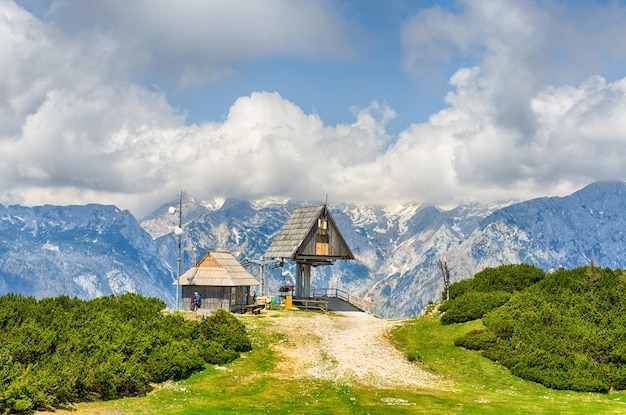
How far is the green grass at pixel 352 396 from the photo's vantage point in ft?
87.7

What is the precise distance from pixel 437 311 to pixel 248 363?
22.5 metres

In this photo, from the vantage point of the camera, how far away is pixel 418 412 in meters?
26.6

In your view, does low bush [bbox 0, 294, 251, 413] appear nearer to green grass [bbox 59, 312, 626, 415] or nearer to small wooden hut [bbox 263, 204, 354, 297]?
green grass [bbox 59, 312, 626, 415]

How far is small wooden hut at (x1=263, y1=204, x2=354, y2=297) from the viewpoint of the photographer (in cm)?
7112

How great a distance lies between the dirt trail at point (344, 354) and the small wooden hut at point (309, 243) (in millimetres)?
13033

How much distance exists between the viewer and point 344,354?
4222cm

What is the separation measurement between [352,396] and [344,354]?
11775 mm

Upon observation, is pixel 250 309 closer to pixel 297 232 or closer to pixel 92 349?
pixel 297 232

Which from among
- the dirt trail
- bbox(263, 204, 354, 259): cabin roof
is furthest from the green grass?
bbox(263, 204, 354, 259): cabin roof

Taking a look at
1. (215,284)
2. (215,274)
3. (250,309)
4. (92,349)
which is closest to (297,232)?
(250,309)

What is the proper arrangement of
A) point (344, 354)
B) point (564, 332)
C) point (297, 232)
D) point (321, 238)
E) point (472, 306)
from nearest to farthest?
point (564, 332)
point (344, 354)
point (472, 306)
point (297, 232)
point (321, 238)

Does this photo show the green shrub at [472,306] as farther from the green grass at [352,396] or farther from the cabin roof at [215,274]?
the cabin roof at [215,274]

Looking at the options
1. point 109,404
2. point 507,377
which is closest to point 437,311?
point 507,377

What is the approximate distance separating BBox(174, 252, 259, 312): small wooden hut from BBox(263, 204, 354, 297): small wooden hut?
8.76m
